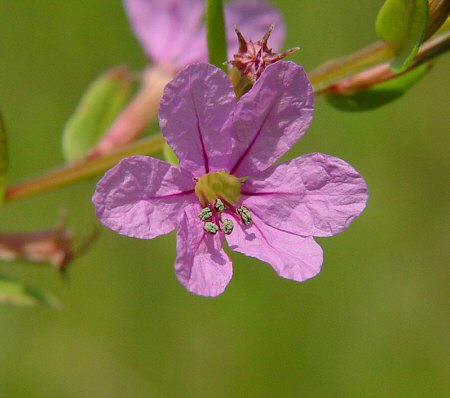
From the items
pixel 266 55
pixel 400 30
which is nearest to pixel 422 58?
pixel 400 30

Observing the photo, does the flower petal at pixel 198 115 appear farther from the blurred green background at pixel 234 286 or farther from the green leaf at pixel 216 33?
the blurred green background at pixel 234 286

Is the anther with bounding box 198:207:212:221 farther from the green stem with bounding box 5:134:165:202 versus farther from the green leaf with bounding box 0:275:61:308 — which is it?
the green leaf with bounding box 0:275:61:308

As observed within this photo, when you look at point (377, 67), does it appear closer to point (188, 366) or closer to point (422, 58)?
point (422, 58)

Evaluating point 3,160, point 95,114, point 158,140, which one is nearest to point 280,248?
point 158,140

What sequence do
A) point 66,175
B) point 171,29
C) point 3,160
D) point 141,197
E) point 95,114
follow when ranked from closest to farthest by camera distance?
point 141,197 → point 3,160 → point 66,175 → point 95,114 → point 171,29

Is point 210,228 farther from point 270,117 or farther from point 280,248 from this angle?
point 270,117

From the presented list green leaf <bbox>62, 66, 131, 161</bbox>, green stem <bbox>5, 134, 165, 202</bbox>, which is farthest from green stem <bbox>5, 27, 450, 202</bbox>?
green leaf <bbox>62, 66, 131, 161</bbox>
